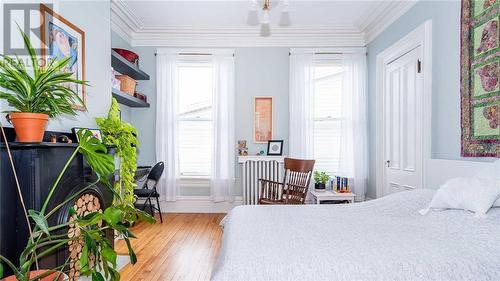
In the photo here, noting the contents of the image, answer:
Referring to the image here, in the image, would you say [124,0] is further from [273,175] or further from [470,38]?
[470,38]

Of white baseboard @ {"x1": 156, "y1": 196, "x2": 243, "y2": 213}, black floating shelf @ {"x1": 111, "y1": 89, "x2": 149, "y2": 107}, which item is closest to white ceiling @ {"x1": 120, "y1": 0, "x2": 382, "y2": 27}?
black floating shelf @ {"x1": 111, "y1": 89, "x2": 149, "y2": 107}

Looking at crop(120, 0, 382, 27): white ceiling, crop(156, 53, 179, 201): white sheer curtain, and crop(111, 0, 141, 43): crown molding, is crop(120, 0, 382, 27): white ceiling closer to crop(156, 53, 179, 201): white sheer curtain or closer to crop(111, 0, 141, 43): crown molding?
crop(111, 0, 141, 43): crown molding

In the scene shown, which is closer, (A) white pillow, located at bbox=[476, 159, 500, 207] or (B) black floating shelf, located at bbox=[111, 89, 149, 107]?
(A) white pillow, located at bbox=[476, 159, 500, 207]

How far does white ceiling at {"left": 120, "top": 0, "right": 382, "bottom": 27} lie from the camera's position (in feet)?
12.3

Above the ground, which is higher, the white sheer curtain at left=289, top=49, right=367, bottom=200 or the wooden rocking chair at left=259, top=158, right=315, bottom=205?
the white sheer curtain at left=289, top=49, right=367, bottom=200

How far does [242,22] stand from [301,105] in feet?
4.97

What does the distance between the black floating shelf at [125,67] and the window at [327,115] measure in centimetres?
265

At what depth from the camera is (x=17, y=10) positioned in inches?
74.7

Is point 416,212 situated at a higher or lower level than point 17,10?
lower

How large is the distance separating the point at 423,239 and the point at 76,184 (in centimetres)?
223

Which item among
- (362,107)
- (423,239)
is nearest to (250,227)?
(423,239)

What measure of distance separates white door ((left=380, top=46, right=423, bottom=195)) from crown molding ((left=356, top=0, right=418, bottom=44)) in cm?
54

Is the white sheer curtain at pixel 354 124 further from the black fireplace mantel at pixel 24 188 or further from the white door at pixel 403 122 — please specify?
the black fireplace mantel at pixel 24 188

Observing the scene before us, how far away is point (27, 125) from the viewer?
1658mm
